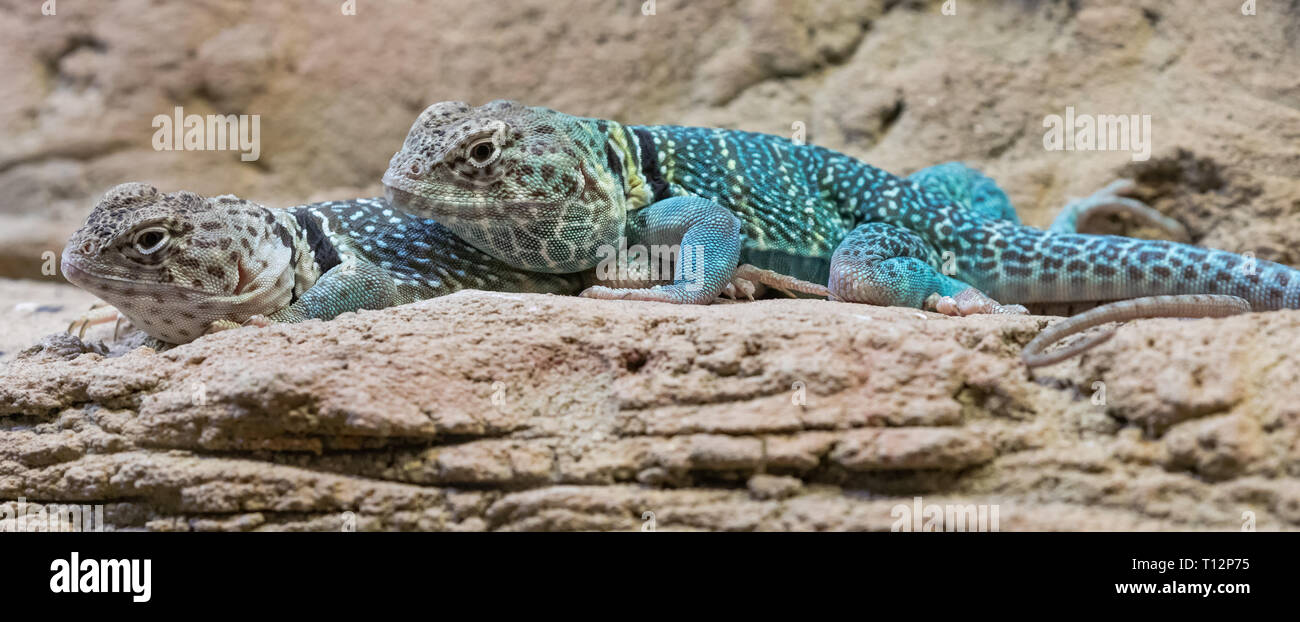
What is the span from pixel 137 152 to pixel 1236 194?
A: 28.6ft

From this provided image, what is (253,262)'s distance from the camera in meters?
4.89

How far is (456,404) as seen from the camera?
3.79 metres

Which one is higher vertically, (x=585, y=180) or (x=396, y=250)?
(x=585, y=180)

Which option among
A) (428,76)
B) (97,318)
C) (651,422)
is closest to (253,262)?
(97,318)

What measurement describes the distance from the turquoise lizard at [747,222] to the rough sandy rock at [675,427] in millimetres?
985

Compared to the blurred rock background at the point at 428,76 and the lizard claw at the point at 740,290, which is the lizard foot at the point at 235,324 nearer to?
the lizard claw at the point at 740,290

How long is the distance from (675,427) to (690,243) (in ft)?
5.73

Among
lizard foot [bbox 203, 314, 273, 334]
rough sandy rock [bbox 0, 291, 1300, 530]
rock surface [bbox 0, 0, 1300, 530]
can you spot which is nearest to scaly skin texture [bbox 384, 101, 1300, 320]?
rock surface [bbox 0, 0, 1300, 530]

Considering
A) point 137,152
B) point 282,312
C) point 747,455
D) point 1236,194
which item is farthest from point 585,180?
point 137,152

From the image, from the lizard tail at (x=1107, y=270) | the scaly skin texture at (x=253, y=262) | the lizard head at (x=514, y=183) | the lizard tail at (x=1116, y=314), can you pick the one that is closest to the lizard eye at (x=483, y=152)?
the lizard head at (x=514, y=183)

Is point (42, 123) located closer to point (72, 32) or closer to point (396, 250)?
point (72, 32)

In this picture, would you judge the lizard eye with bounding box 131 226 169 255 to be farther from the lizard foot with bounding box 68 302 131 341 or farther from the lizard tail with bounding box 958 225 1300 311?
the lizard tail with bounding box 958 225 1300 311

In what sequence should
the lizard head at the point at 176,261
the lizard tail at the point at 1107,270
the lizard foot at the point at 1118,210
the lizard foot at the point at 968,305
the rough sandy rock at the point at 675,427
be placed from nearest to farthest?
the rough sandy rock at the point at 675,427, the lizard head at the point at 176,261, the lizard foot at the point at 968,305, the lizard tail at the point at 1107,270, the lizard foot at the point at 1118,210

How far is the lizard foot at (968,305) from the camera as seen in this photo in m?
5.09
